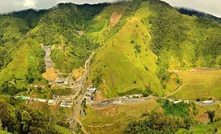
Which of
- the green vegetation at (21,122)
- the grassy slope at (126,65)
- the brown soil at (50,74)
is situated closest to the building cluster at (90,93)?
the grassy slope at (126,65)

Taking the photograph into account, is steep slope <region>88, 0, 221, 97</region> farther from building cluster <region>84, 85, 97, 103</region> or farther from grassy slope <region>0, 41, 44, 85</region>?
grassy slope <region>0, 41, 44, 85</region>

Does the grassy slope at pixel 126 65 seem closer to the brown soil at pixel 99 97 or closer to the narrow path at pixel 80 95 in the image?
the brown soil at pixel 99 97

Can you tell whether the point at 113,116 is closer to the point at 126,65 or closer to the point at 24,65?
the point at 126,65

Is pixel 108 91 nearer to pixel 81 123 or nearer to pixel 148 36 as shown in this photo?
pixel 81 123

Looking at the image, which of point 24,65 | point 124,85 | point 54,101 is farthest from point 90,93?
point 24,65

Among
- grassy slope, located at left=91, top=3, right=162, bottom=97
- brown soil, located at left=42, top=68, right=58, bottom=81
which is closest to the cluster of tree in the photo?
grassy slope, located at left=91, top=3, right=162, bottom=97

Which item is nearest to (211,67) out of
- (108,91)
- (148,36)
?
(148,36)
